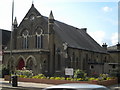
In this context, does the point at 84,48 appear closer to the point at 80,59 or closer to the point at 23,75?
the point at 80,59

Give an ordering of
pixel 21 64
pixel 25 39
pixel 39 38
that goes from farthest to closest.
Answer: pixel 25 39, pixel 39 38, pixel 21 64

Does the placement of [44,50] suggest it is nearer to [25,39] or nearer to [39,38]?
[39,38]

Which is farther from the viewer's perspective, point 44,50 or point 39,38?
point 39,38

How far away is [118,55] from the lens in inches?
2424

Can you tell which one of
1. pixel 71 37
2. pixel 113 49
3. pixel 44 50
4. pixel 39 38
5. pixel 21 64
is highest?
pixel 71 37

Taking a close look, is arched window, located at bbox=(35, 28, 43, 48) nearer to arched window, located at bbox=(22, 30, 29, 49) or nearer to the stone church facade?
the stone church facade

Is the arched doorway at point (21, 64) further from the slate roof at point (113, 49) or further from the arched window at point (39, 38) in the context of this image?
the slate roof at point (113, 49)

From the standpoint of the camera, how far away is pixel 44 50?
133 feet

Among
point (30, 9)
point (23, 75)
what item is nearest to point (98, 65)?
point (23, 75)

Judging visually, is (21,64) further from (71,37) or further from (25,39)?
(71,37)

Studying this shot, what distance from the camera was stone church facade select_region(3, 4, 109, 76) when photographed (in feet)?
131

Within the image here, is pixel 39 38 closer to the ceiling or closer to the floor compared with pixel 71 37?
closer to the floor

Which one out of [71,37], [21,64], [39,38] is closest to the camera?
[21,64]

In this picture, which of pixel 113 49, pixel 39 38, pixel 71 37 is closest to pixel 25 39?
pixel 39 38
